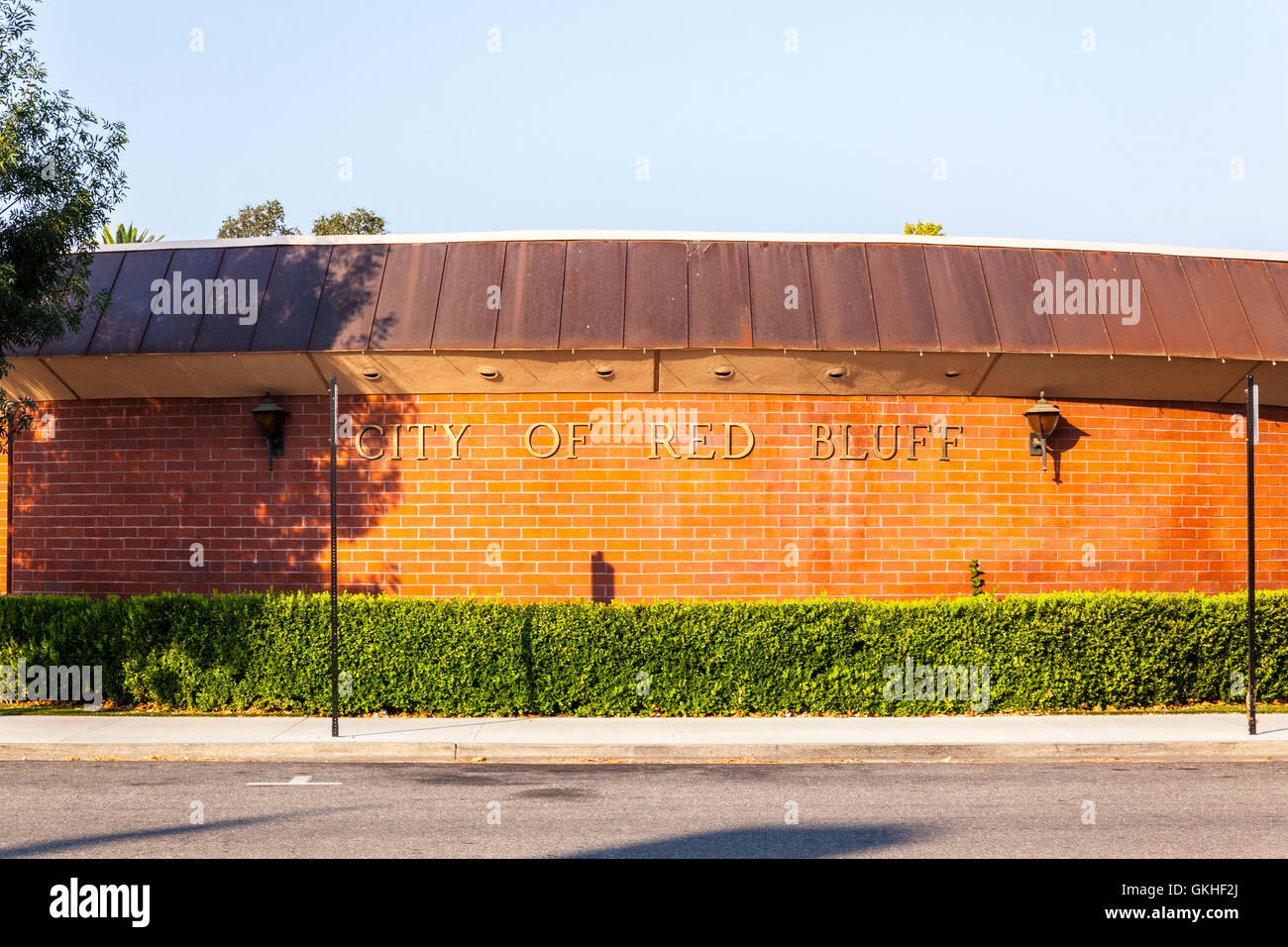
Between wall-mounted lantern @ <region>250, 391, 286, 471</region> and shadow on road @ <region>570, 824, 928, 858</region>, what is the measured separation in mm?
8869

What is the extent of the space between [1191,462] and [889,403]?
13.2 ft

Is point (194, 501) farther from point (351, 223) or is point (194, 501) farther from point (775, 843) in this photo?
point (351, 223)

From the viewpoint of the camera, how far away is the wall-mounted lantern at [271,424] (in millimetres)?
14453

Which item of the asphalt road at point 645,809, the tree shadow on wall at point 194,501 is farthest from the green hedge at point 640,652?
the asphalt road at point 645,809

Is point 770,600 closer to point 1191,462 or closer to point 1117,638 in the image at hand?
point 1117,638

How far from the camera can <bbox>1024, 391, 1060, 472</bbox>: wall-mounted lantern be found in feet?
47.2

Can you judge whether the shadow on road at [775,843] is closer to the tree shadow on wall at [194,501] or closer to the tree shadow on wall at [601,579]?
the tree shadow on wall at [601,579]

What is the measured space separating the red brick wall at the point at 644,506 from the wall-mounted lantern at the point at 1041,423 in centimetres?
15

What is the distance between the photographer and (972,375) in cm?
1434

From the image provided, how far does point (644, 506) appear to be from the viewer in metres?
14.5

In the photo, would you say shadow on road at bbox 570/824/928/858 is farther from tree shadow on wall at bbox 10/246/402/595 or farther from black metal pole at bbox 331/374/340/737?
tree shadow on wall at bbox 10/246/402/595

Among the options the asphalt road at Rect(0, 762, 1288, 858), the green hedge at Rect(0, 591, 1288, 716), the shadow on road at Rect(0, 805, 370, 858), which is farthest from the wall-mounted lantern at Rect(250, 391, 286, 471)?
the shadow on road at Rect(0, 805, 370, 858)

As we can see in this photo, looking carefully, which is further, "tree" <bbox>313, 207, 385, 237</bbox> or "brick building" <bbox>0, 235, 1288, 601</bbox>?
"tree" <bbox>313, 207, 385, 237</bbox>

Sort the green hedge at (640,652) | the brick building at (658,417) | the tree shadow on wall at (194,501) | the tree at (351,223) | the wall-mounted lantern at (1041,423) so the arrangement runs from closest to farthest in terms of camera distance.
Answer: the green hedge at (640,652), the brick building at (658,417), the wall-mounted lantern at (1041,423), the tree shadow on wall at (194,501), the tree at (351,223)
